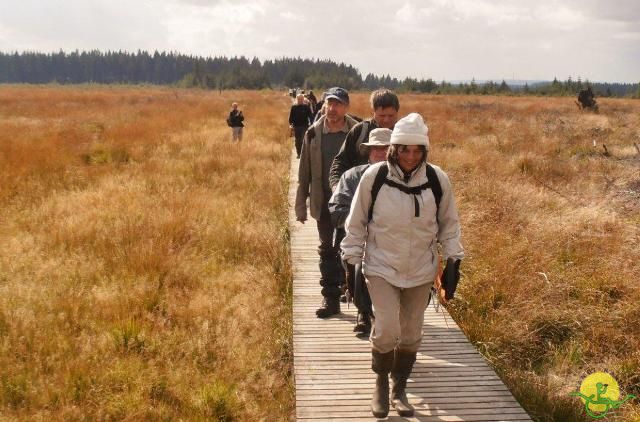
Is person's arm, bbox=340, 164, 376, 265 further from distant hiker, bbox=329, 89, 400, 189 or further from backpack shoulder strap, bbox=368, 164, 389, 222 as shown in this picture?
distant hiker, bbox=329, 89, 400, 189

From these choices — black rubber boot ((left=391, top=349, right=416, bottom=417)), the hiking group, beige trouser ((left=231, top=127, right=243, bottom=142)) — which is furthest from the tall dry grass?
beige trouser ((left=231, top=127, right=243, bottom=142))

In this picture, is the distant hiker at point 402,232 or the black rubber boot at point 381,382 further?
the black rubber boot at point 381,382

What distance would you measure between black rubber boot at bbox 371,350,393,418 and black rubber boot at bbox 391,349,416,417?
0.34 feet

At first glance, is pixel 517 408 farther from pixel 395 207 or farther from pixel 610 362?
pixel 395 207

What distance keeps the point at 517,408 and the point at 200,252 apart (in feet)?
14.7

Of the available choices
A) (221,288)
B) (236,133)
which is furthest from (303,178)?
(236,133)

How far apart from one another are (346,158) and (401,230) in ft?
4.34

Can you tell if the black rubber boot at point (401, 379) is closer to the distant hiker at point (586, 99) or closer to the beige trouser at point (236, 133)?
the beige trouser at point (236, 133)

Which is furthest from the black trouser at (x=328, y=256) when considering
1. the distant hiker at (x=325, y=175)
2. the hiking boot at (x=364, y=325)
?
the hiking boot at (x=364, y=325)

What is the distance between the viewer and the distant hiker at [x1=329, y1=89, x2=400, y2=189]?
3.75 meters

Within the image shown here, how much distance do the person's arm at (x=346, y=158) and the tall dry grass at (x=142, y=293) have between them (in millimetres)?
1501

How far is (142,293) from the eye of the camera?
17.4 ft

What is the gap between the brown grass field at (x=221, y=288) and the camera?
3.75 meters

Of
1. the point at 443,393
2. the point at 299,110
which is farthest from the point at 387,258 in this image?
the point at 299,110
